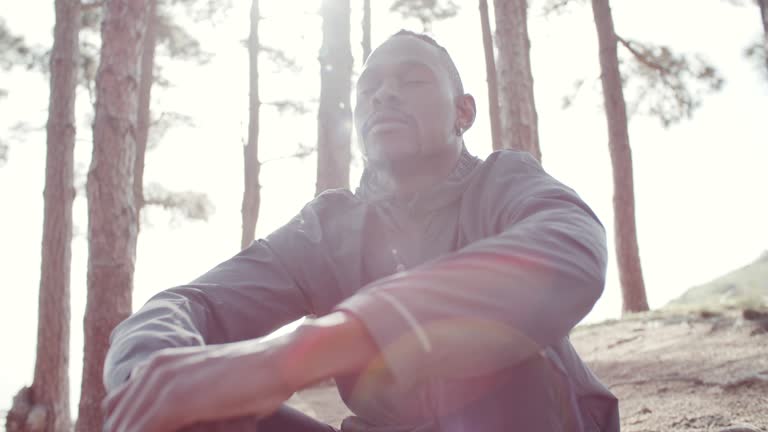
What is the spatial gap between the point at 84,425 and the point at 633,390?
408 centimetres

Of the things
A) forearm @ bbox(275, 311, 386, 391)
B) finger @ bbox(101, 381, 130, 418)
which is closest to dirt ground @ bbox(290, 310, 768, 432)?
forearm @ bbox(275, 311, 386, 391)

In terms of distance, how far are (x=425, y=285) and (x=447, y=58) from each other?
1.27 metres

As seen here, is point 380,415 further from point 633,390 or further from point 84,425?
point 84,425

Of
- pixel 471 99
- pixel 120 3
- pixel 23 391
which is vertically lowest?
pixel 23 391

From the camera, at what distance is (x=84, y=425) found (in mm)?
4965

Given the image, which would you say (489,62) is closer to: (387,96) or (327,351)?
(387,96)

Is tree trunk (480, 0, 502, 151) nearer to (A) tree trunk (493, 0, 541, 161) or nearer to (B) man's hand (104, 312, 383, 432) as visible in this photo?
(A) tree trunk (493, 0, 541, 161)

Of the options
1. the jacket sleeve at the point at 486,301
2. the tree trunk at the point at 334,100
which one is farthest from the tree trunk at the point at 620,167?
the jacket sleeve at the point at 486,301

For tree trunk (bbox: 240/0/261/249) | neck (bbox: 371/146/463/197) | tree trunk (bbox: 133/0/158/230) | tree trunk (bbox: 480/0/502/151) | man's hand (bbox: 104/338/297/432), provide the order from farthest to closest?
tree trunk (bbox: 480/0/502/151) → tree trunk (bbox: 240/0/261/249) → tree trunk (bbox: 133/0/158/230) → neck (bbox: 371/146/463/197) → man's hand (bbox: 104/338/297/432)

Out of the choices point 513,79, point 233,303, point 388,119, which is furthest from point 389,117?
point 513,79

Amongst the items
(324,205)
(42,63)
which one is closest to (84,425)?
(324,205)

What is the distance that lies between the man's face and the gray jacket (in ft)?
0.43

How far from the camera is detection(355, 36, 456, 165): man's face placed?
1903mm

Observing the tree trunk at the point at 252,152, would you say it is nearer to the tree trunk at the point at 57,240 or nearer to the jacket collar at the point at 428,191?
the tree trunk at the point at 57,240
